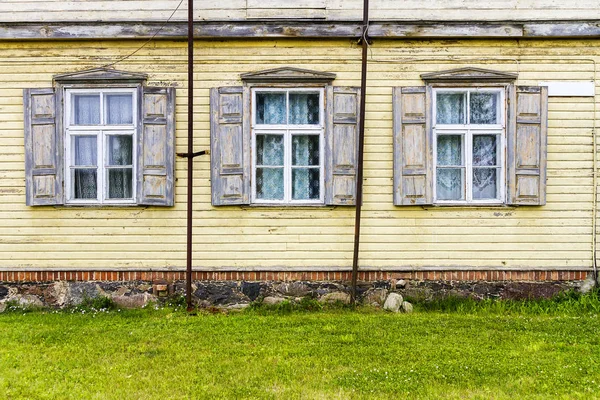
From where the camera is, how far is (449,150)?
27.2 feet

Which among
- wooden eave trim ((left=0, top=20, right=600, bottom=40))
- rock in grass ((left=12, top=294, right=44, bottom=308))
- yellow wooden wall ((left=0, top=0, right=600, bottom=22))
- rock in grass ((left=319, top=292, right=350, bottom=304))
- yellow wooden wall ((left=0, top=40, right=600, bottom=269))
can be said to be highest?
yellow wooden wall ((left=0, top=0, right=600, bottom=22))

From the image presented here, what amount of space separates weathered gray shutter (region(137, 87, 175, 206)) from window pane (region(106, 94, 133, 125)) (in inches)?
9.6

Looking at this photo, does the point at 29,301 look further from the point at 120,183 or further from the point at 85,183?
the point at 120,183

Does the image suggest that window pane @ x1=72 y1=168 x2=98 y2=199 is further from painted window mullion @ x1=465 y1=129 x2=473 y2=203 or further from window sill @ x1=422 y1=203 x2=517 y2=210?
painted window mullion @ x1=465 y1=129 x2=473 y2=203

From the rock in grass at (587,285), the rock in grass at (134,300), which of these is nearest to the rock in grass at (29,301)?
the rock in grass at (134,300)

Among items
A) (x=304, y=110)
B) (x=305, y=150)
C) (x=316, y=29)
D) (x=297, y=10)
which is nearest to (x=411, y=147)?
(x=305, y=150)

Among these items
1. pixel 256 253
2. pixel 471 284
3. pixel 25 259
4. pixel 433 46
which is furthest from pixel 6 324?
pixel 433 46

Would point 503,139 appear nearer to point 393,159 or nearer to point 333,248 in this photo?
point 393,159

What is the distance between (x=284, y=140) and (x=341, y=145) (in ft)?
2.48

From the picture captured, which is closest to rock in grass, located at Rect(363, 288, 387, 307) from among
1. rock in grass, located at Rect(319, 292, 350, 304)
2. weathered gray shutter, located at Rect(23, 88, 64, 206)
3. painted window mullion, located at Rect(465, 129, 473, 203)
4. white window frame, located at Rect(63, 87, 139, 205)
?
rock in grass, located at Rect(319, 292, 350, 304)

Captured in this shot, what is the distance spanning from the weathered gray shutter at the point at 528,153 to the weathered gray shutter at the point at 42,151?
5.92m

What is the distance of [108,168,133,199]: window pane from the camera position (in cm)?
829

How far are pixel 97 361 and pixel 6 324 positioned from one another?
2.15 metres

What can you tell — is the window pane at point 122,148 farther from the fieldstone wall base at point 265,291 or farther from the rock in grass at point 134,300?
the rock in grass at point 134,300
